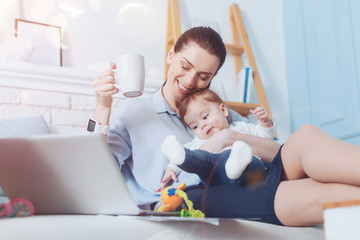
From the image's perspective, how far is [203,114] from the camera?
1463 millimetres

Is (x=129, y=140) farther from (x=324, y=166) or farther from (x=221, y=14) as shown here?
(x=221, y=14)

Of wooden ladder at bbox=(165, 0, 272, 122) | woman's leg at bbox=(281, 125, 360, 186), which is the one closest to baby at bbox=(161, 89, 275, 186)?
woman's leg at bbox=(281, 125, 360, 186)

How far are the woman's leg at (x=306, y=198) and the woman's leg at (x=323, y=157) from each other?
0.05ft

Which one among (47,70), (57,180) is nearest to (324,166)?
(57,180)

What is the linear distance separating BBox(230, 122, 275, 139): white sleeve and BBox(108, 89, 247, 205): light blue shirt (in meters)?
0.19

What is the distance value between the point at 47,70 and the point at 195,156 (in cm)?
124

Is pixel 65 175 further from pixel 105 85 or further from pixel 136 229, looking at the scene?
pixel 105 85

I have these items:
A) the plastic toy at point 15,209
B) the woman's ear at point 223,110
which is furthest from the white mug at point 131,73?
the plastic toy at point 15,209

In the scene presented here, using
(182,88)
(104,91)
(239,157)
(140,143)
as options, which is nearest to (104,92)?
(104,91)

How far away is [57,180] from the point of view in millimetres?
710

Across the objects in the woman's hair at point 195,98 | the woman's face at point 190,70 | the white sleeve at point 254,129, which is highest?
the woman's face at point 190,70

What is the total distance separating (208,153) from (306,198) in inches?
11.2

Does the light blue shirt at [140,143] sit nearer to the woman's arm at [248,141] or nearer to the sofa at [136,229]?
the woman's arm at [248,141]

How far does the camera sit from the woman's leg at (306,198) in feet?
2.72
